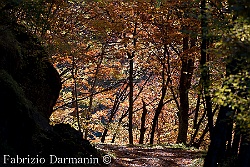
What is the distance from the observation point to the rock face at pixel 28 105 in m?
7.69

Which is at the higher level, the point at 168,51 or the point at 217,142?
the point at 168,51

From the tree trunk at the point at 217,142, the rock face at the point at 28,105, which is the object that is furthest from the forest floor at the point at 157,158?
the tree trunk at the point at 217,142

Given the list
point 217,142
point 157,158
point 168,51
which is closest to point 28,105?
point 217,142

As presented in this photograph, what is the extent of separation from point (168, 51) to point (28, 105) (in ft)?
40.5

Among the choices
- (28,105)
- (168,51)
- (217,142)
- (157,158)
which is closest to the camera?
(217,142)

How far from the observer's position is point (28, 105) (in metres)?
8.52

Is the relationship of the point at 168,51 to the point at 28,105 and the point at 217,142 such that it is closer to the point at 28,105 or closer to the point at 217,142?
the point at 28,105

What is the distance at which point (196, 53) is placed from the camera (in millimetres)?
14953

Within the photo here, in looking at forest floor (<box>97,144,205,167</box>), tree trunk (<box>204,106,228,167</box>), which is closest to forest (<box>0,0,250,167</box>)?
tree trunk (<box>204,106,228,167</box>)

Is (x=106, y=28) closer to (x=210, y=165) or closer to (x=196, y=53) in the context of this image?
(x=196, y=53)

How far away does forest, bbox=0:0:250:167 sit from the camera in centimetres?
470

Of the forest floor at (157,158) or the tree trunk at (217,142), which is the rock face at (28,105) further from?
the tree trunk at (217,142)

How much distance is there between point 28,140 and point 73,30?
972 cm

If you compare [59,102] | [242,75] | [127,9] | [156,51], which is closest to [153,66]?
[156,51]
